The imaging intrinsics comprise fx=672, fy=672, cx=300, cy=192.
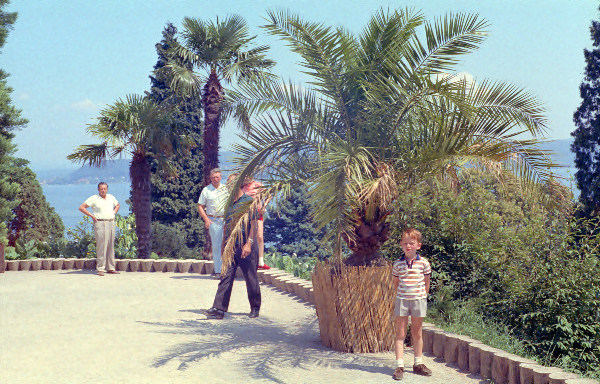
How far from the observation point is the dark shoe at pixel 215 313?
8727 mm

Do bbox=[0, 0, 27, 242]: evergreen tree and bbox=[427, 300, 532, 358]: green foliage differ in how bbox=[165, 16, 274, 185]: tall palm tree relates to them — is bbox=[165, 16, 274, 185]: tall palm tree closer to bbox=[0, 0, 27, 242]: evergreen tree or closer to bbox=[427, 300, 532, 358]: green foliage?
bbox=[0, 0, 27, 242]: evergreen tree

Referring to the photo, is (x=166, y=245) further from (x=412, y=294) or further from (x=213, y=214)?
(x=412, y=294)

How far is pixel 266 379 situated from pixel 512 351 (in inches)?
96.0

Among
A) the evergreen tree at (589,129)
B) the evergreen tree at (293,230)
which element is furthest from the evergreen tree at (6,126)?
the evergreen tree at (293,230)

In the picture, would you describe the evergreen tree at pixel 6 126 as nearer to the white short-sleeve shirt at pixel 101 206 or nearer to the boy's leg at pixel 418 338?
the white short-sleeve shirt at pixel 101 206

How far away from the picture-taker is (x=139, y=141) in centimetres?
1898

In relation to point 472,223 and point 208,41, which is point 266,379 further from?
point 208,41

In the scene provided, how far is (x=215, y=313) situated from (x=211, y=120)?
44.0 feet

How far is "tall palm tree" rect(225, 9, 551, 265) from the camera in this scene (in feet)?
21.7

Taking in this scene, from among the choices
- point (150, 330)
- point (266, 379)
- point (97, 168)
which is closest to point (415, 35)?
point (266, 379)

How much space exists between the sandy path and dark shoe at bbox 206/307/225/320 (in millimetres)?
110

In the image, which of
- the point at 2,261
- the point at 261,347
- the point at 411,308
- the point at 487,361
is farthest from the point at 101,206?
the point at 487,361

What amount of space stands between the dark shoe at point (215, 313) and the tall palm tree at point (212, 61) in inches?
448

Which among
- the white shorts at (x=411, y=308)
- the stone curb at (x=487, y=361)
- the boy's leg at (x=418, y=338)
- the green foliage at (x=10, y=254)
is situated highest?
the green foliage at (x=10, y=254)
